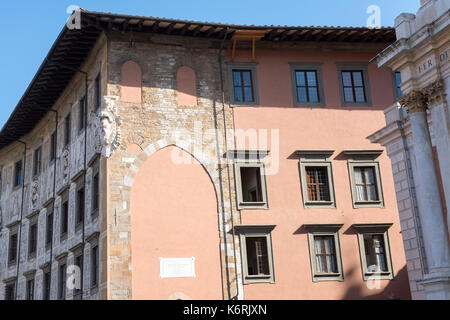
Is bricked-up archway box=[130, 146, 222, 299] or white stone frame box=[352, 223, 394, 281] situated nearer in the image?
bricked-up archway box=[130, 146, 222, 299]

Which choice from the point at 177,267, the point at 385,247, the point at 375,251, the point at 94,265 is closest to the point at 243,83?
the point at 177,267

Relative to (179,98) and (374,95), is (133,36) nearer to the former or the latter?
(179,98)

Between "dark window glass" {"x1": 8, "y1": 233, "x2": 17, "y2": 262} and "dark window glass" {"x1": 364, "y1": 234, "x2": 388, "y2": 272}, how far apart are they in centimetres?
1853

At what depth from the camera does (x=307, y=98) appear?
2467cm

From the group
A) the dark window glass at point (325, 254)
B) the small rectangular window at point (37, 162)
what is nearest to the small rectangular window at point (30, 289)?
the small rectangular window at point (37, 162)

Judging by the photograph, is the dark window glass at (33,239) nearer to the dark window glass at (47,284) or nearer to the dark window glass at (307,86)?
the dark window glass at (47,284)

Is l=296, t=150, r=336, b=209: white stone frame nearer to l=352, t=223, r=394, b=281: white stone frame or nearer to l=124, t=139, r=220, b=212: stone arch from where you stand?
l=352, t=223, r=394, b=281: white stone frame

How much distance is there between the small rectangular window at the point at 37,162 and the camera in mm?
31069

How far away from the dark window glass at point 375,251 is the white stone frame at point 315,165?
73.4 inches

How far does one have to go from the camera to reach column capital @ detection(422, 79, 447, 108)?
14.5 meters

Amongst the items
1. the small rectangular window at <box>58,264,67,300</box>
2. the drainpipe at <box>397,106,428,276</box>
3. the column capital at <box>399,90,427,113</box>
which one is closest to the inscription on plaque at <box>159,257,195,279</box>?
the small rectangular window at <box>58,264,67,300</box>

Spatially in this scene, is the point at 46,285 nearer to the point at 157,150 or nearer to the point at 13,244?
the point at 13,244
